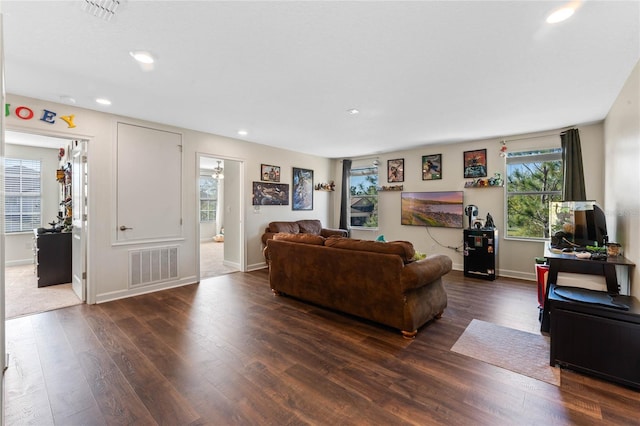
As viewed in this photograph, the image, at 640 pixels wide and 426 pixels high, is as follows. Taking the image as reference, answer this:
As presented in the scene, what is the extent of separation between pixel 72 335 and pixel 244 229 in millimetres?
3074

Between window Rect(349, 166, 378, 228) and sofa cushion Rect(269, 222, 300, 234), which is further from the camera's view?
window Rect(349, 166, 378, 228)

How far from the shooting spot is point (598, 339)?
208cm

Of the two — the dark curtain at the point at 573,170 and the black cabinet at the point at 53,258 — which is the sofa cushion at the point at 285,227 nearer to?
the black cabinet at the point at 53,258

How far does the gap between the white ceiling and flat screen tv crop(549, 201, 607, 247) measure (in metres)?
1.28

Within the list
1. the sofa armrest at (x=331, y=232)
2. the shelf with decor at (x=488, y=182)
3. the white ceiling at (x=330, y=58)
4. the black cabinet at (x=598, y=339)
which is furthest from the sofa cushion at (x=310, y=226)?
the black cabinet at (x=598, y=339)

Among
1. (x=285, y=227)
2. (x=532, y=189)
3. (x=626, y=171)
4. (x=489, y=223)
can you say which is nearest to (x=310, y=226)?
(x=285, y=227)

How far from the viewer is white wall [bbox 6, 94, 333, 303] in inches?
141

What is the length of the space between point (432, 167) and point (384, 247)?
12.3ft

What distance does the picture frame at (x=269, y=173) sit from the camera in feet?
19.4

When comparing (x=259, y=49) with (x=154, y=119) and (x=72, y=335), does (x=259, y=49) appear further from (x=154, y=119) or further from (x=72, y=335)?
(x=72, y=335)

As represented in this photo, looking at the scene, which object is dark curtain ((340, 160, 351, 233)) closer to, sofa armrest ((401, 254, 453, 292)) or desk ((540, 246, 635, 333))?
sofa armrest ((401, 254, 453, 292))

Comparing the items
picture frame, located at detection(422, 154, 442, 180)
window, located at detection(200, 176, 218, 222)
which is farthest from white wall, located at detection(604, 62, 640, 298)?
window, located at detection(200, 176, 218, 222)

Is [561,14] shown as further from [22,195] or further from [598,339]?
[22,195]

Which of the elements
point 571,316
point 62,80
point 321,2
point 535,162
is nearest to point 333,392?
point 571,316
